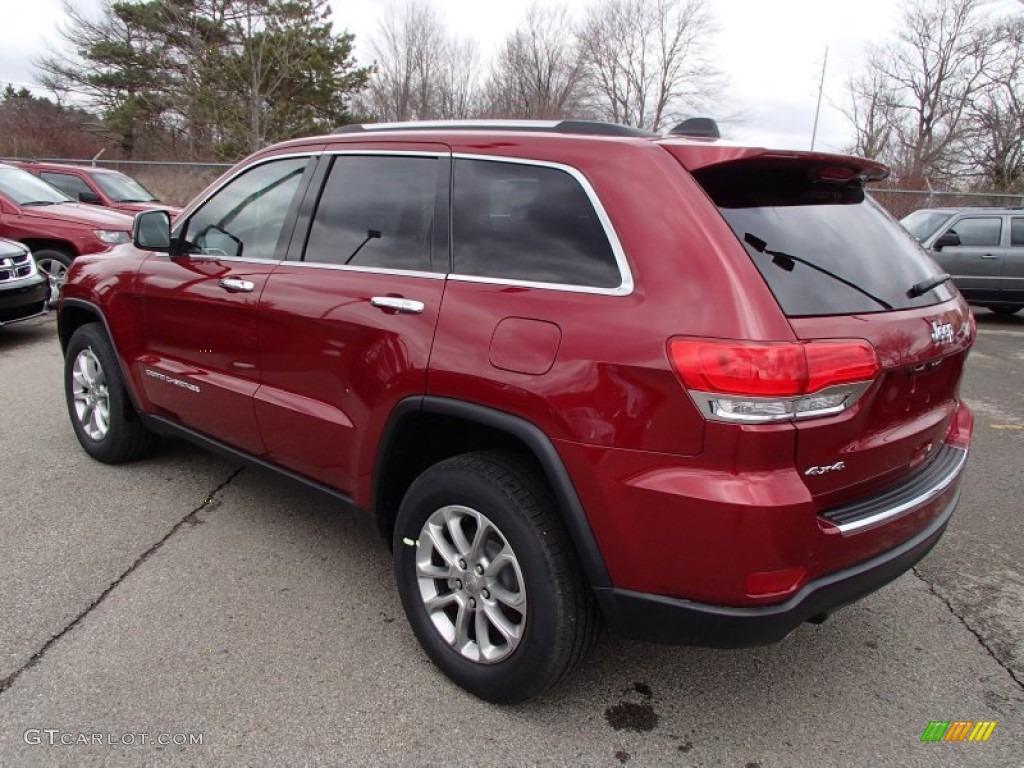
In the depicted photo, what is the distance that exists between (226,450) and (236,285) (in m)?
0.80

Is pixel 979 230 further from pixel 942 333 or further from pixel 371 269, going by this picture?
pixel 371 269

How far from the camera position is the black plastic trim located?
2.94 m

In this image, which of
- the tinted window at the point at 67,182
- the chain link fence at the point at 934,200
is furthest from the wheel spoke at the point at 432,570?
the chain link fence at the point at 934,200

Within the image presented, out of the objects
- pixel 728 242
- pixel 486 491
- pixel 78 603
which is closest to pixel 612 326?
pixel 728 242

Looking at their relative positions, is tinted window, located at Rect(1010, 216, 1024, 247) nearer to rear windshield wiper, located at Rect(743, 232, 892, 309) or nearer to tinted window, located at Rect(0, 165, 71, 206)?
rear windshield wiper, located at Rect(743, 232, 892, 309)

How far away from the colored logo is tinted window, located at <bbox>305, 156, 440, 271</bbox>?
7.30 ft

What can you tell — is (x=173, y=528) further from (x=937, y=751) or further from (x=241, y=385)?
(x=937, y=751)

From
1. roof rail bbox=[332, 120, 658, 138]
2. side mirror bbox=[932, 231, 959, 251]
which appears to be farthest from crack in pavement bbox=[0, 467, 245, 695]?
side mirror bbox=[932, 231, 959, 251]

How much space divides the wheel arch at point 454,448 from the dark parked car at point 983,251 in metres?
10.7

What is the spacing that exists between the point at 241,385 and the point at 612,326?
6.34 ft

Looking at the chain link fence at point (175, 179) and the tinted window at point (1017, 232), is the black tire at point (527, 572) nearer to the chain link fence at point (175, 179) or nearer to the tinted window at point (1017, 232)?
the tinted window at point (1017, 232)

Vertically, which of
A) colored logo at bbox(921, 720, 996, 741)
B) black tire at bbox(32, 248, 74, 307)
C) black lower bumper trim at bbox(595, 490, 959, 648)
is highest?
black tire at bbox(32, 248, 74, 307)

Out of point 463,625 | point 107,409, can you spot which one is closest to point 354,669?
point 463,625

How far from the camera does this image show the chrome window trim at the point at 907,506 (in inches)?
79.0
